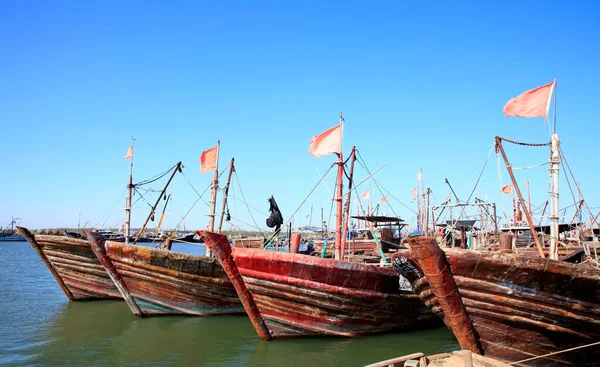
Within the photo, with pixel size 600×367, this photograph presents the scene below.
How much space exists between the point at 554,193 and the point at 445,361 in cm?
548

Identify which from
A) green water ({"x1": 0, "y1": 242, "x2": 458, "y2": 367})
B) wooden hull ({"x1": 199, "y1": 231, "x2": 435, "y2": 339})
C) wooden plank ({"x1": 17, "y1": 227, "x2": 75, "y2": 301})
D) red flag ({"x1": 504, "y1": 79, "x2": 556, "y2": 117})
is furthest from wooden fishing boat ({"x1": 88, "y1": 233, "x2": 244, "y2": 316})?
red flag ({"x1": 504, "y1": 79, "x2": 556, "y2": 117})

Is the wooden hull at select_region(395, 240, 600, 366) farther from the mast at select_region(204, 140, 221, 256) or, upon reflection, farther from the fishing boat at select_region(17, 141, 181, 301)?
the fishing boat at select_region(17, 141, 181, 301)

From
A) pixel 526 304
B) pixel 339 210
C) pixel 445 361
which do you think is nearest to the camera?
pixel 445 361

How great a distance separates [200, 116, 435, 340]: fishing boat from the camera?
11219 millimetres

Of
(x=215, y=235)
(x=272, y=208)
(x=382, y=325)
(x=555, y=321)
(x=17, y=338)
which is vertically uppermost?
(x=272, y=208)

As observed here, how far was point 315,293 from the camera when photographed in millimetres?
11203

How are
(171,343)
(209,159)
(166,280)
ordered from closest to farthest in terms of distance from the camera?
1. (171,343)
2. (166,280)
3. (209,159)

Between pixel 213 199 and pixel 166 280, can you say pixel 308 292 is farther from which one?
pixel 213 199

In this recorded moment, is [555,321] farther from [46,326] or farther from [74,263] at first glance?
[74,263]

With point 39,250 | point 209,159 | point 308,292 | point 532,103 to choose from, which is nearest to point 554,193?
point 532,103

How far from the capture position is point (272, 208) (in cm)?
2136

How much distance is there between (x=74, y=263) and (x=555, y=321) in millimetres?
16468

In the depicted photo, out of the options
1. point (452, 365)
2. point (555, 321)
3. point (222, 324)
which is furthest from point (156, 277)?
point (555, 321)

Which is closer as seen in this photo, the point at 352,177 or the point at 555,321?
the point at 555,321
